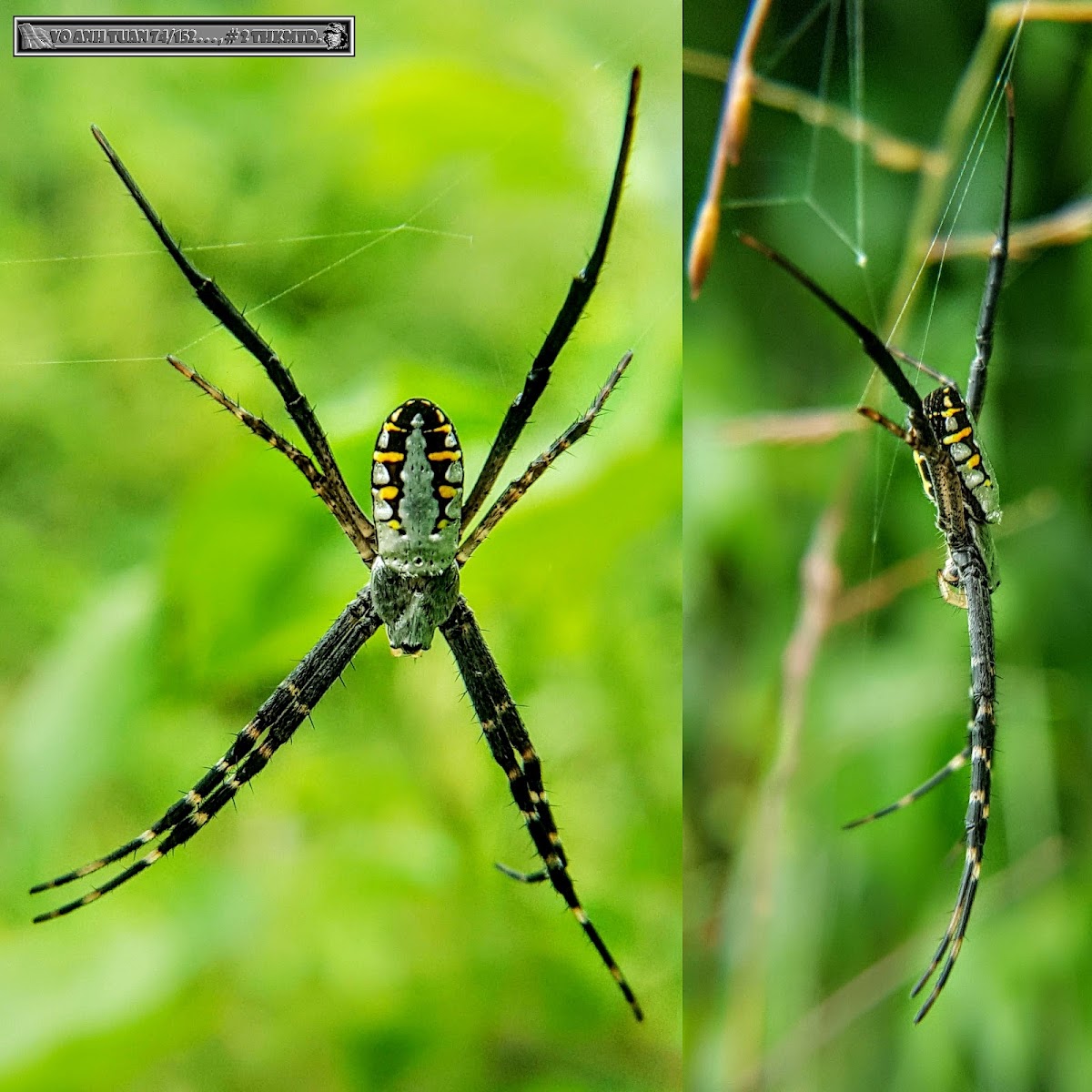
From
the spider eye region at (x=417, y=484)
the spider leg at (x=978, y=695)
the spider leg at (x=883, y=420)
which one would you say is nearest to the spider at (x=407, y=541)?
the spider eye region at (x=417, y=484)

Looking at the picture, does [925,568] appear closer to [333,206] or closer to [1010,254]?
[1010,254]

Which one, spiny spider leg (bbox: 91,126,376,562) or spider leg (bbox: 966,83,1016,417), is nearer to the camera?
spiny spider leg (bbox: 91,126,376,562)

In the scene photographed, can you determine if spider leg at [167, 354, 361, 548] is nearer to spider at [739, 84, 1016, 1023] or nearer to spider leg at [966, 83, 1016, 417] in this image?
spider at [739, 84, 1016, 1023]

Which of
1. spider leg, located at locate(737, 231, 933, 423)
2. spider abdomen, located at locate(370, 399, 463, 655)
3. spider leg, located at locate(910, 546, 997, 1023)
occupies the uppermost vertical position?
spider leg, located at locate(737, 231, 933, 423)

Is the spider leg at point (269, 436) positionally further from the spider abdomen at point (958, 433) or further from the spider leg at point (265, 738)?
the spider abdomen at point (958, 433)

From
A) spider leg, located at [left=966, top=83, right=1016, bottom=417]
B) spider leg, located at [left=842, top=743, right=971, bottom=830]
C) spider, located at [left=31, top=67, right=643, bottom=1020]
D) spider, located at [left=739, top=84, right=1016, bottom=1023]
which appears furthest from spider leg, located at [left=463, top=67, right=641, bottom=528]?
spider leg, located at [left=842, top=743, right=971, bottom=830]

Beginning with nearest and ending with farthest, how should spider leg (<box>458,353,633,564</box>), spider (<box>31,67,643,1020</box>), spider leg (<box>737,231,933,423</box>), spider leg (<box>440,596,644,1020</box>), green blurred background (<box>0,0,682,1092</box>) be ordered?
spider leg (<box>737,231,933,423</box>), spider (<box>31,67,643,1020</box>), spider leg (<box>458,353,633,564</box>), spider leg (<box>440,596,644,1020</box>), green blurred background (<box>0,0,682,1092</box>)

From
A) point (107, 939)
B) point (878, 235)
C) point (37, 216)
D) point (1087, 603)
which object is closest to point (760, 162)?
point (878, 235)

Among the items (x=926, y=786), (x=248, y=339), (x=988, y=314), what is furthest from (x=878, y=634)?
(x=248, y=339)

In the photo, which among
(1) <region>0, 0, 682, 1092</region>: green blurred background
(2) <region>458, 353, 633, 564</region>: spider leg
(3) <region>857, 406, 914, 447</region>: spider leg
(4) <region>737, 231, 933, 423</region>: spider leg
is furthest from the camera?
(1) <region>0, 0, 682, 1092</region>: green blurred background
